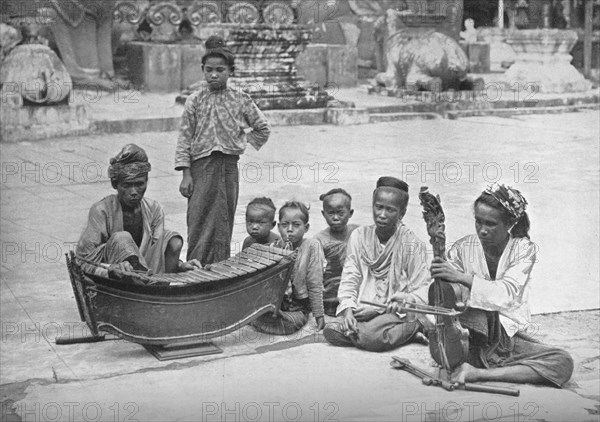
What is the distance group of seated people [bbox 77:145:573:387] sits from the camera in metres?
5.23

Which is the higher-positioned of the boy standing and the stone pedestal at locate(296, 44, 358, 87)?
the stone pedestal at locate(296, 44, 358, 87)

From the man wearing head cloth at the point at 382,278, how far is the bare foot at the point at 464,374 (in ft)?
1.68

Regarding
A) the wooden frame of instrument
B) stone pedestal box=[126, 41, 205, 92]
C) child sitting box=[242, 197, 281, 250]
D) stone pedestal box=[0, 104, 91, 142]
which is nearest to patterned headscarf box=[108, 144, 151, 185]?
the wooden frame of instrument

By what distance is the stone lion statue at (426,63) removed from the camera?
1755cm

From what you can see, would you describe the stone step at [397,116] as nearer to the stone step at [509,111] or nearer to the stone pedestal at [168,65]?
the stone step at [509,111]

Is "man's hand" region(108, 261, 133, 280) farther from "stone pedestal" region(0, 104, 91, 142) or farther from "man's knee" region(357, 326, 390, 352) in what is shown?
"stone pedestal" region(0, 104, 91, 142)

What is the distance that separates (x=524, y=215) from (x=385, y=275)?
2.87 ft

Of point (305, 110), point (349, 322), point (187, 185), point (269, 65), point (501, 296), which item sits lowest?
point (349, 322)

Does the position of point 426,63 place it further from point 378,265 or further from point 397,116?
point 378,265

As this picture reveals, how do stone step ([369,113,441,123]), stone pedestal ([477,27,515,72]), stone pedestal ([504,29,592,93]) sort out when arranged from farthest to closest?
stone pedestal ([477,27,515,72]), stone pedestal ([504,29,592,93]), stone step ([369,113,441,123])

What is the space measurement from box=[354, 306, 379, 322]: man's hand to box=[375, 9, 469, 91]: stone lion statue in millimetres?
11829

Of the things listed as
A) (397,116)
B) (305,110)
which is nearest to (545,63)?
(397,116)

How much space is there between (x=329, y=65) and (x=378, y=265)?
45.1 feet

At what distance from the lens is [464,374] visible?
5.16 metres
